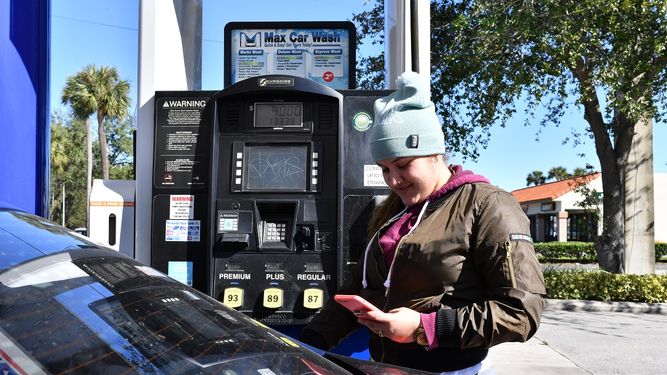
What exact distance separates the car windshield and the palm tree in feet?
96.9

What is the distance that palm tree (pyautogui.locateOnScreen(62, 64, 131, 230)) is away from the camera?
30109mm

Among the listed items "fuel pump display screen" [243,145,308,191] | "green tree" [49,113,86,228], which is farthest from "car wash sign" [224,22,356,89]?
"green tree" [49,113,86,228]

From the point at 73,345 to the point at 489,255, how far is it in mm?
1088

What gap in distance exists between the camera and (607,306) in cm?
1299

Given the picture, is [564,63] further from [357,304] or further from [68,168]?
[68,168]

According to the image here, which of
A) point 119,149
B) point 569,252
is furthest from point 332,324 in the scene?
point 119,149

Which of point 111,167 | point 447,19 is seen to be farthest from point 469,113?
point 111,167

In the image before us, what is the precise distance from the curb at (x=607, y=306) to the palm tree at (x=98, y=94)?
74.5ft

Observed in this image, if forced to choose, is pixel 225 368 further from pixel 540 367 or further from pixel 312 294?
pixel 540 367

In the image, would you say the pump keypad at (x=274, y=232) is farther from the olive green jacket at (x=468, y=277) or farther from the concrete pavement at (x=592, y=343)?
the concrete pavement at (x=592, y=343)

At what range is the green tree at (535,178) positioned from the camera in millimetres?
76812

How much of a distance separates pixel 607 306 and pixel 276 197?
38.1ft

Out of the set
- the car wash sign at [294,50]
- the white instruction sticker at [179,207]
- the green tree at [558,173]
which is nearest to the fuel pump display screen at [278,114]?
the white instruction sticker at [179,207]

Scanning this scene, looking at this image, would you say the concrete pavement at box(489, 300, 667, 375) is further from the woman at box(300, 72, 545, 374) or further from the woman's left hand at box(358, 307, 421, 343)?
the woman's left hand at box(358, 307, 421, 343)
